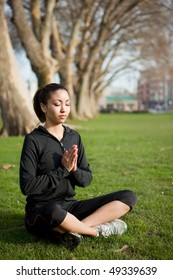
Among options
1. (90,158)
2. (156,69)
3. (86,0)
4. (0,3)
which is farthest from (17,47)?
A: (90,158)

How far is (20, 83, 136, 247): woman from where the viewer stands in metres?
3.77

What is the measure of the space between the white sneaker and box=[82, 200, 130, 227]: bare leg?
0.15 feet

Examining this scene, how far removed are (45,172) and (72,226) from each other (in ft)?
2.00

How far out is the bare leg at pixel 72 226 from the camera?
12.1 ft

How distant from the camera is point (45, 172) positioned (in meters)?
4.00

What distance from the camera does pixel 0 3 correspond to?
44.6ft

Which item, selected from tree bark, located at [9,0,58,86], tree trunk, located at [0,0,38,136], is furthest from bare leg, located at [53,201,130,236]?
tree bark, located at [9,0,58,86]

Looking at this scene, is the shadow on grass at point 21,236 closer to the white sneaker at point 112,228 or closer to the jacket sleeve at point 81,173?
the white sneaker at point 112,228

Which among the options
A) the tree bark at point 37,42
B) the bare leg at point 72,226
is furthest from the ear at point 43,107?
the tree bark at point 37,42

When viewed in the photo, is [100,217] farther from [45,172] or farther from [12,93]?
[12,93]

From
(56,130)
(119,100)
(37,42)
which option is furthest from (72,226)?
(119,100)

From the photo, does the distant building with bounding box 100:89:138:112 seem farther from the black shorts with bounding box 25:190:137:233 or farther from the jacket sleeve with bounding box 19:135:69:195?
the jacket sleeve with bounding box 19:135:69:195
